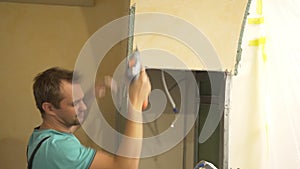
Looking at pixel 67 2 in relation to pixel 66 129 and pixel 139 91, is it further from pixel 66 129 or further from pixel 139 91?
pixel 139 91

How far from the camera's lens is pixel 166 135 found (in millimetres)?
1621

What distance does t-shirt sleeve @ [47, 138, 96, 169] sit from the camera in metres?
0.99

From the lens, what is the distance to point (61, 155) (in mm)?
992

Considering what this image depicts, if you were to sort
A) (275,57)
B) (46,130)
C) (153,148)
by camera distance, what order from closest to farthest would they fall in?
(46,130) → (275,57) → (153,148)

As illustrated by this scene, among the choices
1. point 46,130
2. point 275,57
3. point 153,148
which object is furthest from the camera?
point 153,148

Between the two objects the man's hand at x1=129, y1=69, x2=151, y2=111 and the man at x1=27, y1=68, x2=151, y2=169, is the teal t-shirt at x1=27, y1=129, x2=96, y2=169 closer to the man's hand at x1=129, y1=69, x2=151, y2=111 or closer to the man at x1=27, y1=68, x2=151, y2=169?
the man at x1=27, y1=68, x2=151, y2=169

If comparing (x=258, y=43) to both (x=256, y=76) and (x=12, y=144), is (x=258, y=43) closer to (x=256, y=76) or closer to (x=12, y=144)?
(x=256, y=76)

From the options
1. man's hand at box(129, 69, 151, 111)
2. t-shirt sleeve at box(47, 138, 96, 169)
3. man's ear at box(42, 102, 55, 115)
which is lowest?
t-shirt sleeve at box(47, 138, 96, 169)

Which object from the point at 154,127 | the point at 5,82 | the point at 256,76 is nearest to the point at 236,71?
the point at 256,76

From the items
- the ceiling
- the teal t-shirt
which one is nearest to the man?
the teal t-shirt

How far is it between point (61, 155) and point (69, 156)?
0.07ft

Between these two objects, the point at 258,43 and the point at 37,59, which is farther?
the point at 37,59

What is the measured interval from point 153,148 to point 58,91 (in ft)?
2.09

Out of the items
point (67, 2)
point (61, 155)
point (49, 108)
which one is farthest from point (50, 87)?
point (67, 2)
